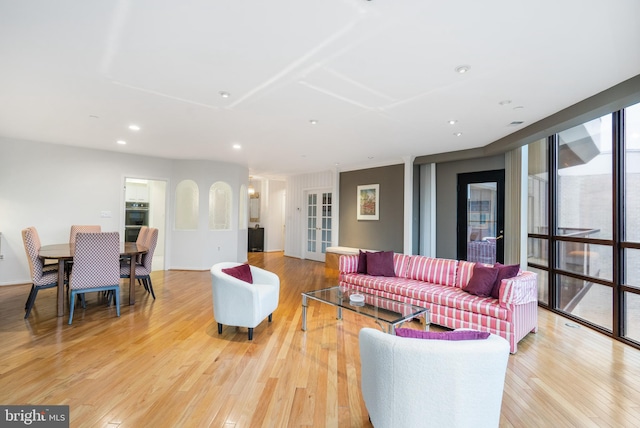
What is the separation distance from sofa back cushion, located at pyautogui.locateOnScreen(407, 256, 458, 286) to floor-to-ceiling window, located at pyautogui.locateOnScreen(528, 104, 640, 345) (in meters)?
1.54

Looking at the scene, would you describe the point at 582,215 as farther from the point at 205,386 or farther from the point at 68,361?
the point at 68,361

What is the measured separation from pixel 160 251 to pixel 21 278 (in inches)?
119

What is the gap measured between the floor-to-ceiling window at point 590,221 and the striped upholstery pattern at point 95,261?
221 inches

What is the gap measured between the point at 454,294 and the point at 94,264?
165 inches

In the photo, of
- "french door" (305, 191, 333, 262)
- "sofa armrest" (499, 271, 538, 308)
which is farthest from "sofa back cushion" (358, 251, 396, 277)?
"french door" (305, 191, 333, 262)

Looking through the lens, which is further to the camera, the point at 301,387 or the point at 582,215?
the point at 582,215

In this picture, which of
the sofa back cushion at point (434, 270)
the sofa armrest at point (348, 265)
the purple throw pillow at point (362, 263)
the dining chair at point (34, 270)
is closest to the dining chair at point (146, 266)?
the dining chair at point (34, 270)

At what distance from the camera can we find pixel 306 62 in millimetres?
2340

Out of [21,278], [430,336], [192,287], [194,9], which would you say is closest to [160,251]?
[21,278]

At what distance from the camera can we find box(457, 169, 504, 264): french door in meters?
5.22

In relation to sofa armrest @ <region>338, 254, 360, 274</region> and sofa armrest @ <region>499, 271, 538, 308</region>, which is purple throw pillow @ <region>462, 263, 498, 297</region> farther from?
sofa armrest @ <region>338, 254, 360, 274</region>

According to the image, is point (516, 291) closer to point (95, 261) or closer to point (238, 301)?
point (238, 301)

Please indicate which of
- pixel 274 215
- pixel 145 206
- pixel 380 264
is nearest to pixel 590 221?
pixel 380 264

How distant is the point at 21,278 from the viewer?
512 centimetres
